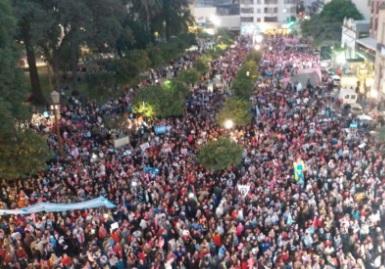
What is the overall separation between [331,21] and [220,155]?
192 ft

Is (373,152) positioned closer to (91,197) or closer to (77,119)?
(91,197)

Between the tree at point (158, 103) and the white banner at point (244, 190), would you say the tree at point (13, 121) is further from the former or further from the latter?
the white banner at point (244, 190)

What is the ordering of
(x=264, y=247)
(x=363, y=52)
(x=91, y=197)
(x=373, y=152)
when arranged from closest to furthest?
(x=264, y=247), (x=91, y=197), (x=373, y=152), (x=363, y=52)

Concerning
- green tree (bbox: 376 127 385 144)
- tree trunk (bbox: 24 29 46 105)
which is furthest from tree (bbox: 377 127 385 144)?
tree trunk (bbox: 24 29 46 105)

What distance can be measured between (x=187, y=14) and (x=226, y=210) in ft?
176

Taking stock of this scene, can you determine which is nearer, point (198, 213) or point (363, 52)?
point (198, 213)

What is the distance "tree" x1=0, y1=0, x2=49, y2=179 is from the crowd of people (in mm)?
879

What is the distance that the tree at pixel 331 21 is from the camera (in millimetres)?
75438

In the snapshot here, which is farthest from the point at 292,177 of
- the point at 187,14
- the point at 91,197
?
the point at 187,14

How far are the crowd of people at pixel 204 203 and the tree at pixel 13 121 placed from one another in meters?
0.88

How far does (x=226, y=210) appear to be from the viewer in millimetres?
21234

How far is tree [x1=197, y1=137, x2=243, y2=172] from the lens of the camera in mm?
24375

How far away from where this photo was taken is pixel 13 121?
2423 cm

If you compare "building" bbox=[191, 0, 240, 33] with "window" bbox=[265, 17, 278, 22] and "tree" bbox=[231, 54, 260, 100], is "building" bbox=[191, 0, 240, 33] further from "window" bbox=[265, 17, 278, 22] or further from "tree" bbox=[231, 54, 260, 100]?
"tree" bbox=[231, 54, 260, 100]
